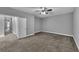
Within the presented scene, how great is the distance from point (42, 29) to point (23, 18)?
51cm

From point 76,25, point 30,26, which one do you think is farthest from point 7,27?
point 76,25

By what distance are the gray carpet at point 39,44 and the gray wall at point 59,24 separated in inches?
5.2

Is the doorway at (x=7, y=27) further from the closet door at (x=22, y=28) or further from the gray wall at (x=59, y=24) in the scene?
the gray wall at (x=59, y=24)

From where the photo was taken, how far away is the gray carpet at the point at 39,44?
5.70ft

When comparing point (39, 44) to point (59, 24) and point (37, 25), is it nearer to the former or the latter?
point (37, 25)

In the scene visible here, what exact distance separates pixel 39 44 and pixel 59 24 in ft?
2.15

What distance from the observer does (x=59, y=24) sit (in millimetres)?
1849

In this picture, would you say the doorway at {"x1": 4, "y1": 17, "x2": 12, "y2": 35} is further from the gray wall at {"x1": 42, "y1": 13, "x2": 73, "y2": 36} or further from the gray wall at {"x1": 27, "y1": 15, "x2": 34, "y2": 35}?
the gray wall at {"x1": 42, "y1": 13, "x2": 73, "y2": 36}

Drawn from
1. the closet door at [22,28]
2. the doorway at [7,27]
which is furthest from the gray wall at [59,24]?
the doorway at [7,27]

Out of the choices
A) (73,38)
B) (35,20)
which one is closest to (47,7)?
(35,20)
